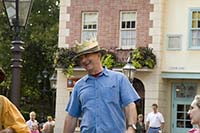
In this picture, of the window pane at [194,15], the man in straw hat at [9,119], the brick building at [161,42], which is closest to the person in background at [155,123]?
the brick building at [161,42]

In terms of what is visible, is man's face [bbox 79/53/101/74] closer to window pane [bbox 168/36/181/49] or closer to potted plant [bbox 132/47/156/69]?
potted plant [bbox 132/47/156/69]

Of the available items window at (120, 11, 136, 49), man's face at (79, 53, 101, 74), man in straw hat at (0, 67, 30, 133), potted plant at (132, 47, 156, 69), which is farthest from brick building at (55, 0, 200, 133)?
man in straw hat at (0, 67, 30, 133)

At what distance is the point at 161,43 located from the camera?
28422 mm

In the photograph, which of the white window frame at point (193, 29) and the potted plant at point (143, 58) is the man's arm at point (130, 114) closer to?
the potted plant at point (143, 58)

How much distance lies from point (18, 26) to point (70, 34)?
18696 mm

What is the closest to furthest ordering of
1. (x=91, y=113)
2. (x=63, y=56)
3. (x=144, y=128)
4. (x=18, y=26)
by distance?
(x=91, y=113) → (x=18, y=26) → (x=144, y=128) → (x=63, y=56)

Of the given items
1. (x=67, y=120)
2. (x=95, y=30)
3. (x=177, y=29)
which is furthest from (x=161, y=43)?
(x=67, y=120)

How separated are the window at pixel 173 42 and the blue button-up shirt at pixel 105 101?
22.2 m

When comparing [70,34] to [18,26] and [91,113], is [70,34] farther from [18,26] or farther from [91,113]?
[91,113]

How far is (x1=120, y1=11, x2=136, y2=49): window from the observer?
28703 mm

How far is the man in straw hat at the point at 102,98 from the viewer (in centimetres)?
625

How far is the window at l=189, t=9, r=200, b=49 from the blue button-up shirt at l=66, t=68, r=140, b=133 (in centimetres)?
2209

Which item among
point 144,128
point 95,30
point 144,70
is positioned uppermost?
point 95,30

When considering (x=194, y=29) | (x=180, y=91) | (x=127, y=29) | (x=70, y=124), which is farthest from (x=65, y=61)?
(x=70, y=124)
